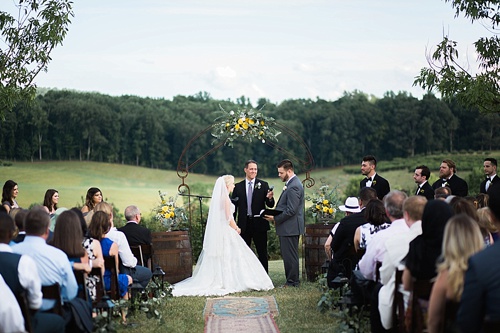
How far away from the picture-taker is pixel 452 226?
17.5ft

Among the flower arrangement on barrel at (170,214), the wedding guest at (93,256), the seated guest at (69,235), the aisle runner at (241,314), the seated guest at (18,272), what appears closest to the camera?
the seated guest at (18,272)

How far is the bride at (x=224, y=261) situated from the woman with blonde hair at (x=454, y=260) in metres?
8.18

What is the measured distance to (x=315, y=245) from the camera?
1452 cm

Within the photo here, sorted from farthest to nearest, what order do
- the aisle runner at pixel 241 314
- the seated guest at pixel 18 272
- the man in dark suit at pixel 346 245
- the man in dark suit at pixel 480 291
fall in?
the man in dark suit at pixel 346 245, the aisle runner at pixel 241 314, the seated guest at pixel 18 272, the man in dark suit at pixel 480 291

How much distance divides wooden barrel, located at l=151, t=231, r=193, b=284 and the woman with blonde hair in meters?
8.85

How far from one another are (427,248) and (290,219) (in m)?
7.97

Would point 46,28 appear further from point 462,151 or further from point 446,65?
point 462,151

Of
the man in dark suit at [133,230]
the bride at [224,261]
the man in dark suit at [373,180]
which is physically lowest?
the bride at [224,261]

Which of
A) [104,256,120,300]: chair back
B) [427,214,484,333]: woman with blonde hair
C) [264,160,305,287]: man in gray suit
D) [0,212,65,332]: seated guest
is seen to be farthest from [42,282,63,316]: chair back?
[264,160,305,287]: man in gray suit

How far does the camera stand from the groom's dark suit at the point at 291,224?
14.3m

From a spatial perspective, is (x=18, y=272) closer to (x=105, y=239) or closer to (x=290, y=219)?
(x=105, y=239)

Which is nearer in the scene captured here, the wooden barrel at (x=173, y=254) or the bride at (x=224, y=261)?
the bride at (x=224, y=261)

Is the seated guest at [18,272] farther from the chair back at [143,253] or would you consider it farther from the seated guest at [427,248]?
the chair back at [143,253]

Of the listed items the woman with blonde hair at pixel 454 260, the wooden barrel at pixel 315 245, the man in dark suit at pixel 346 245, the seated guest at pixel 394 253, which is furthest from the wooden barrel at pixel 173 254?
the woman with blonde hair at pixel 454 260
